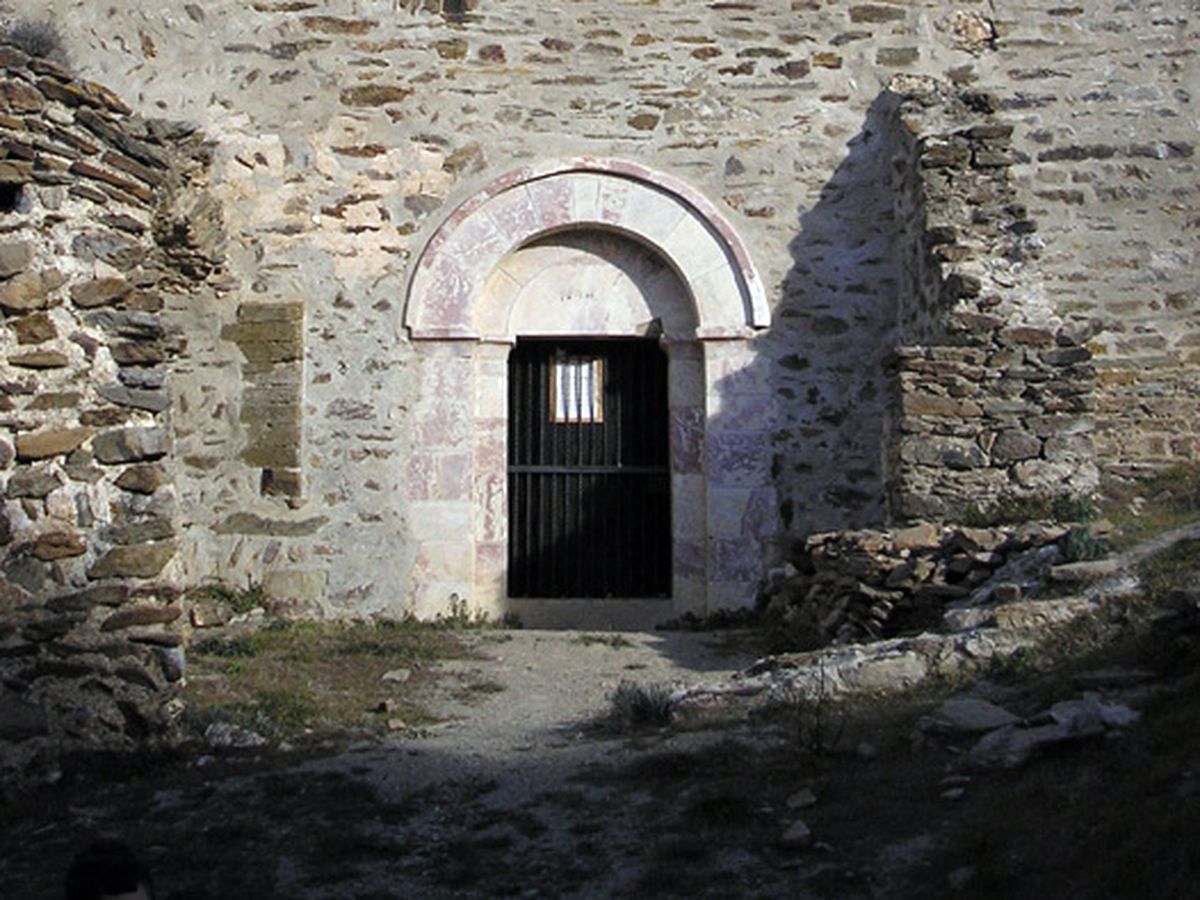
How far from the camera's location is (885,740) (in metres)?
4.25

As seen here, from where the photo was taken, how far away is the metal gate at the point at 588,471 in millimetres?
8789

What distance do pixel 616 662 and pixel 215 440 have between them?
3.26m

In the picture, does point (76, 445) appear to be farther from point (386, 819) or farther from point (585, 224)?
point (585, 224)

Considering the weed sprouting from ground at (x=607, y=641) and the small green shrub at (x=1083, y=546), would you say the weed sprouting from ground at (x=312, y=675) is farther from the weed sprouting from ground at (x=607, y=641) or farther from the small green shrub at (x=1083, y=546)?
the small green shrub at (x=1083, y=546)

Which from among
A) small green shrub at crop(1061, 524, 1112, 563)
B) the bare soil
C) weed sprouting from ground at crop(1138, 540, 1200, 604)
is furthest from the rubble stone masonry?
the bare soil

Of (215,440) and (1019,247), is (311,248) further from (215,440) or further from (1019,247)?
(1019,247)

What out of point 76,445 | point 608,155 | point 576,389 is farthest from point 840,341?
point 76,445

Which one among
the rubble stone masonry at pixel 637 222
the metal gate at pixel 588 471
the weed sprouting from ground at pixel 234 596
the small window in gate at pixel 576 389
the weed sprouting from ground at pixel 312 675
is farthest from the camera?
the small window in gate at pixel 576 389

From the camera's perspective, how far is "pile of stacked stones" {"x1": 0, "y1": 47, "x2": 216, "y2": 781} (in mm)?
4406

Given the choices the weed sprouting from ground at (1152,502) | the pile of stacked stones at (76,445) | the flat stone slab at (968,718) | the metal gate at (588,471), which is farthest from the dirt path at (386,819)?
the metal gate at (588,471)

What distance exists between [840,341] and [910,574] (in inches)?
96.0

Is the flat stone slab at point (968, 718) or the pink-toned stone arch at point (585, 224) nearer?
the flat stone slab at point (968, 718)

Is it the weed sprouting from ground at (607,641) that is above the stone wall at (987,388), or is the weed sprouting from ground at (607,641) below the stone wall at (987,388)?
below

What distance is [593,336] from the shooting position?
28.7ft
